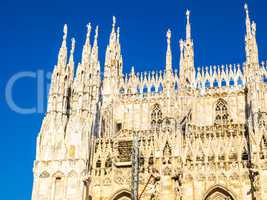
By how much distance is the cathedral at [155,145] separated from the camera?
28.3 m

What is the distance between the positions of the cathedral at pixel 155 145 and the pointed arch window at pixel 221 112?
76 mm

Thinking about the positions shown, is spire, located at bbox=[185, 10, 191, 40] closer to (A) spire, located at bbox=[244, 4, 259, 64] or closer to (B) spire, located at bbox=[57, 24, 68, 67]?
(A) spire, located at bbox=[244, 4, 259, 64]

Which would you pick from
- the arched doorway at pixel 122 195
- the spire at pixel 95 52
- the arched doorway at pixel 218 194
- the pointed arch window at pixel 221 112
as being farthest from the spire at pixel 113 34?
the arched doorway at pixel 218 194

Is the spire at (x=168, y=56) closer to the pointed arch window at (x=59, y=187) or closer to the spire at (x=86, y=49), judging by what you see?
the spire at (x=86, y=49)

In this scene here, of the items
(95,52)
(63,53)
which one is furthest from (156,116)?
(63,53)

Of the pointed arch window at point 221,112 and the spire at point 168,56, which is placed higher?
the spire at point 168,56

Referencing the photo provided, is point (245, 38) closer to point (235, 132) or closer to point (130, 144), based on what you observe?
point (235, 132)

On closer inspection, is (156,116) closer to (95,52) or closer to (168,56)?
(168,56)

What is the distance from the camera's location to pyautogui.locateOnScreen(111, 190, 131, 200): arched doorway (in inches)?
1162

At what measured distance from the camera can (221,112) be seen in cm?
3606

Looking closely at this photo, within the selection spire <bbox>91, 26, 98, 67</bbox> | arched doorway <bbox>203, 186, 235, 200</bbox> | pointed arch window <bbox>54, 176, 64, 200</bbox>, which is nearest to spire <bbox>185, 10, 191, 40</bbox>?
spire <bbox>91, 26, 98, 67</bbox>

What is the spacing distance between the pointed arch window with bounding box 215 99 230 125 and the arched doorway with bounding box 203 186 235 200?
7896mm

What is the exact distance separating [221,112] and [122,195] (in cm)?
1095

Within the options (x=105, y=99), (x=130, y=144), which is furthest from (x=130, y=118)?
(x=130, y=144)
